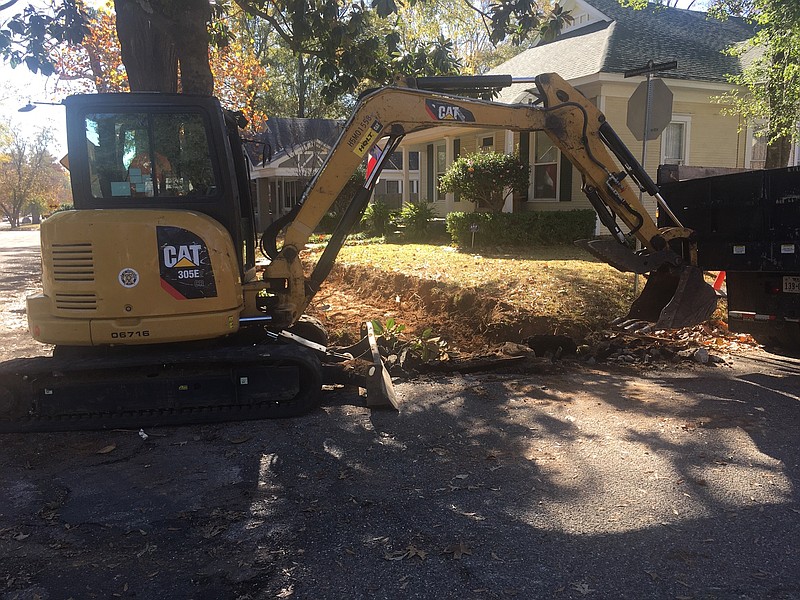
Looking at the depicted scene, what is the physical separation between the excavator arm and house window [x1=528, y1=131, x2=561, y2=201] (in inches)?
448

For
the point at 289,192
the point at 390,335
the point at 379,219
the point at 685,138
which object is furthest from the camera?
the point at 289,192

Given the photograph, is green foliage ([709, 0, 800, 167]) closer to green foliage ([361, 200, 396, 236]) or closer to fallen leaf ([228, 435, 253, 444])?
fallen leaf ([228, 435, 253, 444])

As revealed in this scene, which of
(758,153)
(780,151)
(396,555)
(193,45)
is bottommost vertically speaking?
(396,555)

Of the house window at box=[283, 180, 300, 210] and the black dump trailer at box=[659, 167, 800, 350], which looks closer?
the black dump trailer at box=[659, 167, 800, 350]

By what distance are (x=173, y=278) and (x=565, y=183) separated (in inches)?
561

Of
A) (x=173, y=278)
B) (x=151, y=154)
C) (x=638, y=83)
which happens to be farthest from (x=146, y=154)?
(x=638, y=83)

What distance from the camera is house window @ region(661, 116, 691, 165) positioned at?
690 inches

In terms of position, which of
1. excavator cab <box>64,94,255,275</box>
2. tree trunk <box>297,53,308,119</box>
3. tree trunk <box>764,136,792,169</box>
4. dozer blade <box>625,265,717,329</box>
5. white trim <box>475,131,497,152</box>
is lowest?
dozer blade <box>625,265,717,329</box>

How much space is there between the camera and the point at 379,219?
2203cm

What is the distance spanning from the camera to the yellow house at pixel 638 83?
16.5 m

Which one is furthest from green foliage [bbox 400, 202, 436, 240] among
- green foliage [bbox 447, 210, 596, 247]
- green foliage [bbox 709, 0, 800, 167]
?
green foliage [bbox 709, 0, 800, 167]

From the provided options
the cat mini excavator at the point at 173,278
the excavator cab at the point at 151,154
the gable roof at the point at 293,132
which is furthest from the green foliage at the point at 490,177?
the gable roof at the point at 293,132

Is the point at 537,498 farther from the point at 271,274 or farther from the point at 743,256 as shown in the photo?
the point at 743,256

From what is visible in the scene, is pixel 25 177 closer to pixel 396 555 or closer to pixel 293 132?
pixel 293 132
